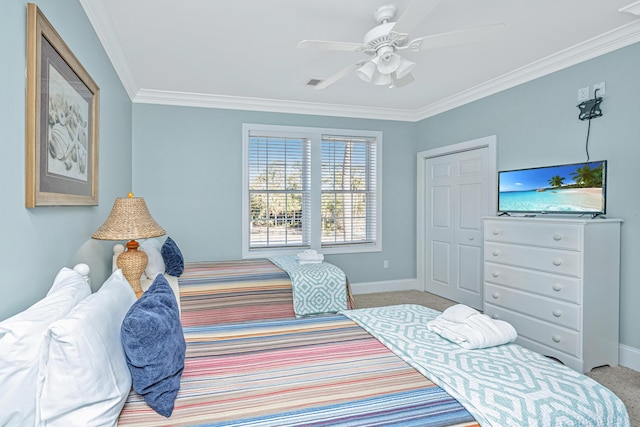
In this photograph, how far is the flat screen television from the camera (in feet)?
9.79

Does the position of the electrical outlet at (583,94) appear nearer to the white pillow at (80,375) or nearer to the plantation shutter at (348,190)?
the plantation shutter at (348,190)

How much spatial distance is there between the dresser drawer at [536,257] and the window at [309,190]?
2002mm

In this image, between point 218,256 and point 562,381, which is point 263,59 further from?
point 562,381

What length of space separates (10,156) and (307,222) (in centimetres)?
385

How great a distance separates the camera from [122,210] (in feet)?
7.36

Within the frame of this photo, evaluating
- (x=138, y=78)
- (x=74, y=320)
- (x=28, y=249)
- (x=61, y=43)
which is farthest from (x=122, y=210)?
(x=138, y=78)

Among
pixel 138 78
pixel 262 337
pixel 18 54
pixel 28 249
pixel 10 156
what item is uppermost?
pixel 138 78

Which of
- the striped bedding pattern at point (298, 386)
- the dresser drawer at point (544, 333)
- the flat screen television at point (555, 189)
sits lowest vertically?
the dresser drawer at point (544, 333)

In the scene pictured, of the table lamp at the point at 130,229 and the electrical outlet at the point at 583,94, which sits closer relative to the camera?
the table lamp at the point at 130,229

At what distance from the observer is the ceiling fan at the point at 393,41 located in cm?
201

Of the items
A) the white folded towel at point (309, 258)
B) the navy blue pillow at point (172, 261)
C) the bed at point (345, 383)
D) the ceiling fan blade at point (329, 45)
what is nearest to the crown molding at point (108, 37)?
the ceiling fan blade at point (329, 45)

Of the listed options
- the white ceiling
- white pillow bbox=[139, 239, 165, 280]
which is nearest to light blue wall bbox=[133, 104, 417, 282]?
the white ceiling

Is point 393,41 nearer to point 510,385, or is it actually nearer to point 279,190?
point 510,385

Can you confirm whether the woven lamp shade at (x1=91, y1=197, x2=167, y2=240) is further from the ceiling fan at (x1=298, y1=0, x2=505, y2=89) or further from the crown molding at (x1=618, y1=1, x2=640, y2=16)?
the crown molding at (x1=618, y1=1, x2=640, y2=16)
